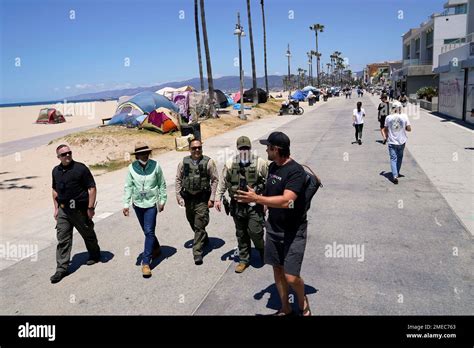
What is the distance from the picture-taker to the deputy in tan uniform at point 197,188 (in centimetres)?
546

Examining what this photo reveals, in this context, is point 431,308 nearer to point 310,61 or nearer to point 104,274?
point 104,274

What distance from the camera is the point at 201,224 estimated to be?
557 centimetres

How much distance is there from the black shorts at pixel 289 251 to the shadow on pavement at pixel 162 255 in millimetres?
2333

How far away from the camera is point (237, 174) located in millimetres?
5141

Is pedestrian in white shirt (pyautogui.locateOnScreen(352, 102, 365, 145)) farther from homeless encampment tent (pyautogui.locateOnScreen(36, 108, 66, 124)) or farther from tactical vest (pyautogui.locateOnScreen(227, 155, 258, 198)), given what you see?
homeless encampment tent (pyautogui.locateOnScreen(36, 108, 66, 124))

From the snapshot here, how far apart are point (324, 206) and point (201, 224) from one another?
323cm

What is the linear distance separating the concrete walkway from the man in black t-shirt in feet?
2.40

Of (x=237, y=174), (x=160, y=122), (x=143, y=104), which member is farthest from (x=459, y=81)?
(x=237, y=174)

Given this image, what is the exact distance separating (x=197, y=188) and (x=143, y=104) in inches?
719

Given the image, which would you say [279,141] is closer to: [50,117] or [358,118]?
[358,118]

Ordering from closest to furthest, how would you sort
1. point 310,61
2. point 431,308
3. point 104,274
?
point 431,308 < point 104,274 < point 310,61

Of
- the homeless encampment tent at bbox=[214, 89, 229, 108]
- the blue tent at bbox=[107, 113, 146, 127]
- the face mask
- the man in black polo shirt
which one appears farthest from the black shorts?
the homeless encampment tent at bbox=[214, 89, 229, 108]
